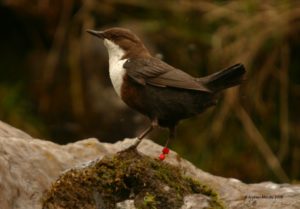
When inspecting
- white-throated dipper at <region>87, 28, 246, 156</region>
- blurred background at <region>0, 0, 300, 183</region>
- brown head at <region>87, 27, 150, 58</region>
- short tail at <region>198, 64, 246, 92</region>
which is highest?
blurred background at <region>0, 0, 300, 183</region>

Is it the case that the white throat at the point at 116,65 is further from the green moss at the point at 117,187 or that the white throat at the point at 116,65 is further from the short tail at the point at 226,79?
the green moss at the point at 117,187

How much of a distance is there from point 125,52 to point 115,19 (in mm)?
3970

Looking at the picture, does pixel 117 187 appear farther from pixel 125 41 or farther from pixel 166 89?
pixel 125 41

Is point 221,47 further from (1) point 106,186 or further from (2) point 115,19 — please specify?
(1) point 106,186

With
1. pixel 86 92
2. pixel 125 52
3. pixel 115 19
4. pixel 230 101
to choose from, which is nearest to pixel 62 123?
pixel 86 92

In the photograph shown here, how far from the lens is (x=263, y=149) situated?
8320 mm

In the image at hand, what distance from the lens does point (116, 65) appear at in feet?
18.1

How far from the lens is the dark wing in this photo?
5250mm

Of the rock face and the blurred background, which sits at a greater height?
the blurred background

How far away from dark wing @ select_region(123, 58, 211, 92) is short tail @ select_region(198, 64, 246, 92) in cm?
6

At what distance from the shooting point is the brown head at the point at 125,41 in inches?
222

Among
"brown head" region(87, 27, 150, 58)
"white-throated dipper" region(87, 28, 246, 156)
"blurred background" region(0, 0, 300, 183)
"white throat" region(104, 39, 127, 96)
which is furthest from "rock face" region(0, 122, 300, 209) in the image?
"blurred background" region(0, 0, 300, 183)

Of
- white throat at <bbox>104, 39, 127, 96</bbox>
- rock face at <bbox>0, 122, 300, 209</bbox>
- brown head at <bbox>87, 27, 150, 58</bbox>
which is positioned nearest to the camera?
rock face at <bbox>0, 122, 300, 209</bbox>

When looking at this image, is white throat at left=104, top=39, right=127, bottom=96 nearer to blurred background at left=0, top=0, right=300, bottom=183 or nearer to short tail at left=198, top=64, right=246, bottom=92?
short tail at left=198, top=64, right=246, bottom=92
